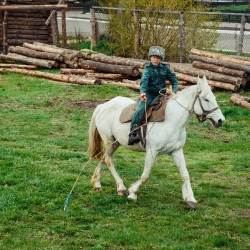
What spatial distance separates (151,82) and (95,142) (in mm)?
1676

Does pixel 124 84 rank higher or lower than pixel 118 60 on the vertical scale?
lower

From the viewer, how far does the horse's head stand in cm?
1059

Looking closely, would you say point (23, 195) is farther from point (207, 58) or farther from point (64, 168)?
point (207, 58)

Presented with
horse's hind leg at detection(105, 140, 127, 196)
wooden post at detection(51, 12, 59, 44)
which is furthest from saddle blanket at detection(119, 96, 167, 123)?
wooden post at detection(51, 12, 59, 44)

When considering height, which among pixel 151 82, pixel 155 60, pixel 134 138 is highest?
pixel 155 60

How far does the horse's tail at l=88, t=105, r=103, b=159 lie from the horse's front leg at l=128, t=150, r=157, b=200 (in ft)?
3.56

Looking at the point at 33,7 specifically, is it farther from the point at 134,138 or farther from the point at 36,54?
the point at 134,138

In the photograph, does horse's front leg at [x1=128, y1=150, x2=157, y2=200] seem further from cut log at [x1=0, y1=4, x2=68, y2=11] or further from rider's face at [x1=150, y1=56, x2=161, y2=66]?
cut log at [x1=0, y1=4, x2=68, y2=11]

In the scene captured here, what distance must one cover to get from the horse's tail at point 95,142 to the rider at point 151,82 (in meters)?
0.91

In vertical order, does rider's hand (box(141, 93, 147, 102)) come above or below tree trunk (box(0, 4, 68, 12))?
below

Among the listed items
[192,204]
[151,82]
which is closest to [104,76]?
[151,82]

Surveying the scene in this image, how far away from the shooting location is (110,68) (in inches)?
923

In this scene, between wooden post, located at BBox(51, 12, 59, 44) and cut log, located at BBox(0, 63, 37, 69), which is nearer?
cut log, located at BBox(0, 63, 37, 69)

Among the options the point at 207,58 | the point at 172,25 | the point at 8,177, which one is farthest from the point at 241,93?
the point at 8,177
